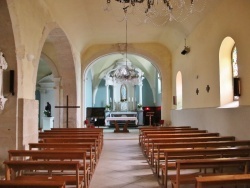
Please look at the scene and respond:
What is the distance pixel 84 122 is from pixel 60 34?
18.5ft

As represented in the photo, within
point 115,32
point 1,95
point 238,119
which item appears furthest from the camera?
point 115,32

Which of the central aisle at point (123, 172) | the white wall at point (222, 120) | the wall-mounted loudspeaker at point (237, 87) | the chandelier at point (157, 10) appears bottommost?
the central aisle at point (123, 172)

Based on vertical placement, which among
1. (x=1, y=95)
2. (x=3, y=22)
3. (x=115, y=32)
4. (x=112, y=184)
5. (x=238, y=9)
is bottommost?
(x=112, y=184)

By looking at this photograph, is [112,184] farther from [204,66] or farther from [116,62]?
[116,62]

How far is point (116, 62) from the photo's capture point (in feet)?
71.0

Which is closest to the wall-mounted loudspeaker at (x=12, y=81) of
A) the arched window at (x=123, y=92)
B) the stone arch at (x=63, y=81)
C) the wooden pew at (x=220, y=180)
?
the wooden pew at (x=220, y=180)

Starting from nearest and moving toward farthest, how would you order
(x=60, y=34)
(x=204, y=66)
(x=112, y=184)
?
(x=112, y=184), (x=204, y=66), (x=60, y=34)

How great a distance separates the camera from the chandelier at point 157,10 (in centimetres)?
820

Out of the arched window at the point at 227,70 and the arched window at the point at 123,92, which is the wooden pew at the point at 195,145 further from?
the arched window at the point at 123,92

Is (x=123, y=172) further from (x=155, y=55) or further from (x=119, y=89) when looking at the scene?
(x=119, y=89)

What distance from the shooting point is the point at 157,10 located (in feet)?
30.3

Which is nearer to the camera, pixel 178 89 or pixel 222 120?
pixel 222 120

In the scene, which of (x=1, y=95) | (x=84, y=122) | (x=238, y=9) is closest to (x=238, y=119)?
(x=238, y=9)

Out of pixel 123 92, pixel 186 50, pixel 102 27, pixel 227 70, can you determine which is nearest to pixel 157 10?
pixel 186 50
